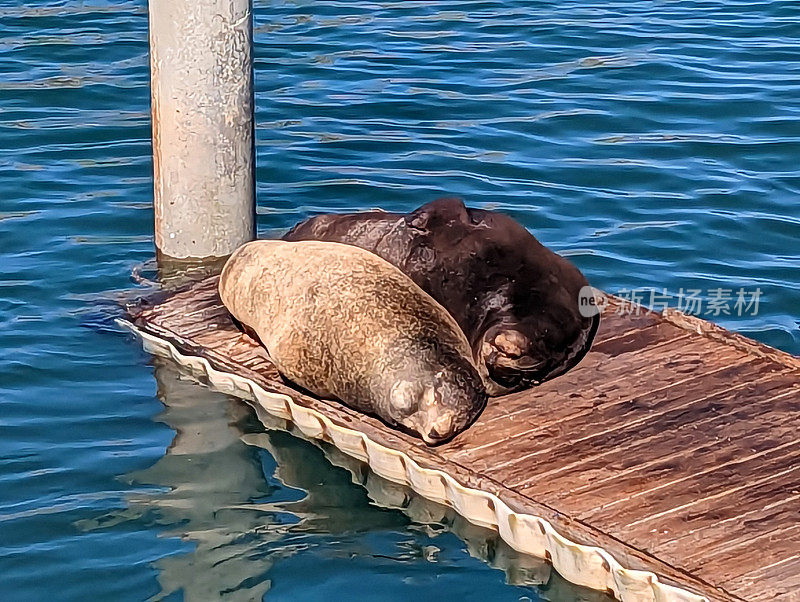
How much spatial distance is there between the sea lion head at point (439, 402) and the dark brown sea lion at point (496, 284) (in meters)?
0.18

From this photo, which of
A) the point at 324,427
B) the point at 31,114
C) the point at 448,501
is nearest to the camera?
the point at 448,501

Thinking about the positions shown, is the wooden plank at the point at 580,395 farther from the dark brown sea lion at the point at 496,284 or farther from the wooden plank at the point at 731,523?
the wooden plank at the point at 731,523

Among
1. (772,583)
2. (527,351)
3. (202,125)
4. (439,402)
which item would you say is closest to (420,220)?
(527,351)

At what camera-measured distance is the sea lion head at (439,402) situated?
6398 mm

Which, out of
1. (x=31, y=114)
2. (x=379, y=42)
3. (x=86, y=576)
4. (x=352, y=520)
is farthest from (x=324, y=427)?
(x=379, y=42)

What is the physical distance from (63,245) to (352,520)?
397 centimetres

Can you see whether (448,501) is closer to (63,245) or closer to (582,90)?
(63,245)

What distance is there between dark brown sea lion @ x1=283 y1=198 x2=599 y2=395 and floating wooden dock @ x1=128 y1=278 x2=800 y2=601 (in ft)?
0.56

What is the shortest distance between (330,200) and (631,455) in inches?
181

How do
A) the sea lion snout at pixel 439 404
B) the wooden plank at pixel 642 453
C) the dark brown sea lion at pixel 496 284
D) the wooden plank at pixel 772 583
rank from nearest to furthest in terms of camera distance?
1. the wooden plank at pixel 772 583
2. the wooden plank at pixel 642 453
3. the sea lion snout at pixel 439 404
4. the dark brown sea lion at pixel 496 284

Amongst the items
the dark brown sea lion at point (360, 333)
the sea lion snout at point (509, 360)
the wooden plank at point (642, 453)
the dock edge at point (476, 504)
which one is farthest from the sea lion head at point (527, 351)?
the dock edge at point (476, 504)

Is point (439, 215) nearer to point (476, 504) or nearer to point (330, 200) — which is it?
point (476, 504)

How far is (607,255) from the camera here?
941cm

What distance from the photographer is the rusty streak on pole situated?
7844 millimetres
